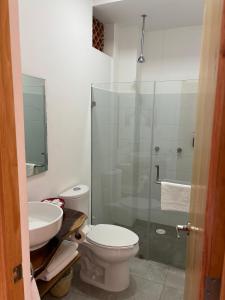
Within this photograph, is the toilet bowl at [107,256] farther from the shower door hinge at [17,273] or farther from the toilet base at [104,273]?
the shower door hinge at [17,273]

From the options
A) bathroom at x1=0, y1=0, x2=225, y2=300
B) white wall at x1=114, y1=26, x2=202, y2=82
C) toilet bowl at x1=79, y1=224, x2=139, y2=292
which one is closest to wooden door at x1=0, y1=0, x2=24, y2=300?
bathroom at x1=0, y1=0, x2=225, y2=300

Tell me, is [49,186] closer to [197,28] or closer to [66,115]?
[66,115]

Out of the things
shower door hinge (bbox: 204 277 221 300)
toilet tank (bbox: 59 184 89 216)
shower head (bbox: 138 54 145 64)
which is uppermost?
shower head (bbox: 138 54 145 64)

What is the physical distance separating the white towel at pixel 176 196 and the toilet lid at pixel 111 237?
1.50ft

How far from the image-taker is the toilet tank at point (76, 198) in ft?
7.06

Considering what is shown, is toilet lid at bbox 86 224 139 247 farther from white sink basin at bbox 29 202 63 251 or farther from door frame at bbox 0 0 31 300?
door frame at bbox 0 0 31 300

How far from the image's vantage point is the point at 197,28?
290 centimetres

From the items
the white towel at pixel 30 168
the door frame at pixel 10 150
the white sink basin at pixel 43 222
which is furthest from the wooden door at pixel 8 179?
the white towel at pixel 30 168

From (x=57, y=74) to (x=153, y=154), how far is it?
4.87ft

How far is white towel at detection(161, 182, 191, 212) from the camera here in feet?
7.22

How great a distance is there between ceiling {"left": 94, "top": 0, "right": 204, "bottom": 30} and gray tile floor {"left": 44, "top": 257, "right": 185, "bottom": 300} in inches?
106

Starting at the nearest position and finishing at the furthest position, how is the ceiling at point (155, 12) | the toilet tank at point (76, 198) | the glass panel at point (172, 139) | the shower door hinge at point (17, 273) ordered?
the shower door hinge at point (17, 273)
the toilet tank at point (76, 198)
the ceiling at point (155, 12)
the glass panel at point (172, 139)

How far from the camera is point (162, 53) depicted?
3107 mm

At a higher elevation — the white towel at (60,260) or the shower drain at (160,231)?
the white towel at (60,260)
